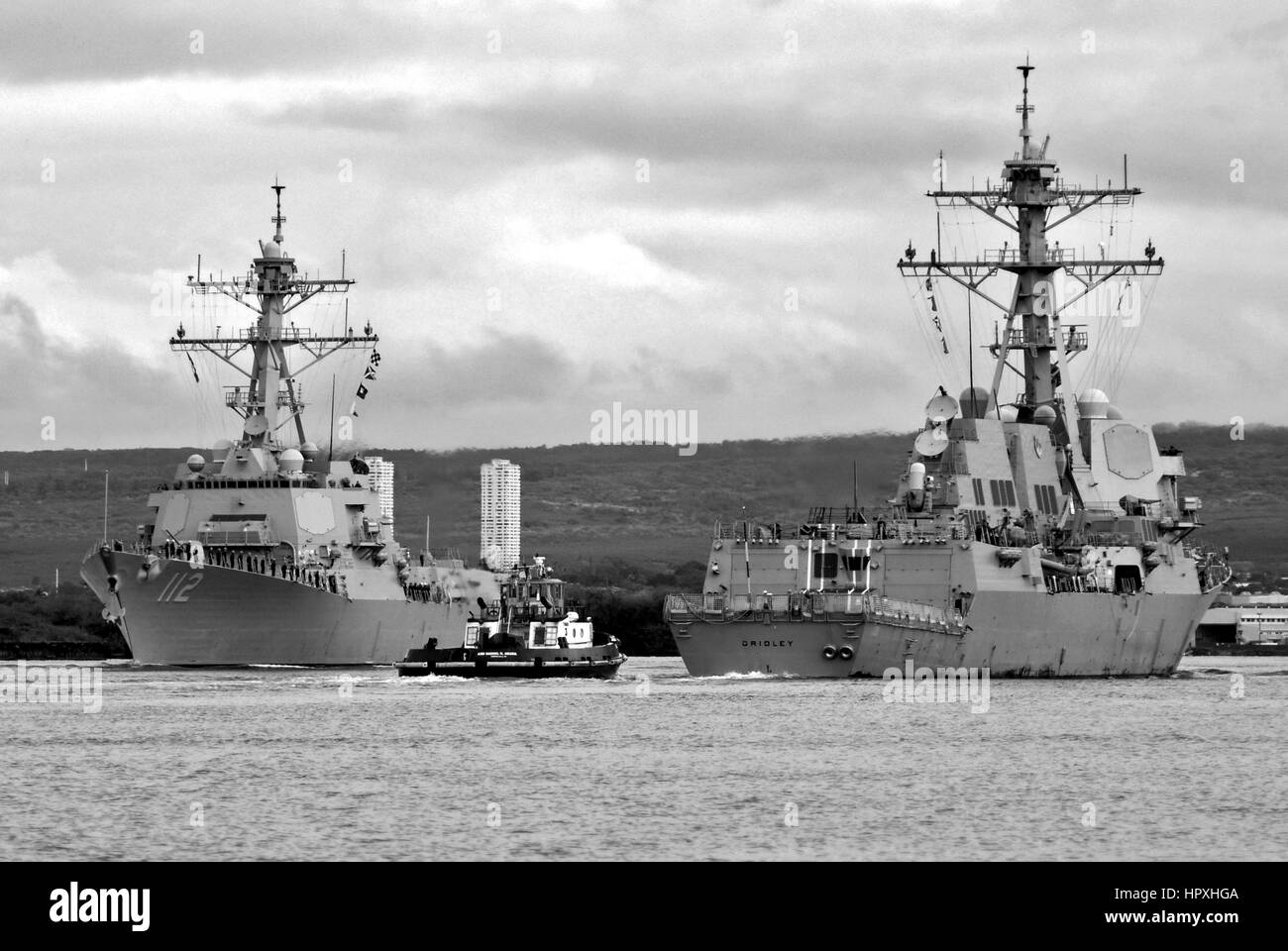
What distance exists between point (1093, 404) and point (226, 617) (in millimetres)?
27866

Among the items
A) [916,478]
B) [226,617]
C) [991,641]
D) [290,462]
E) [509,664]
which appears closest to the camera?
[991,641]

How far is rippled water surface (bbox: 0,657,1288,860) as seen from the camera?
31.3 meters

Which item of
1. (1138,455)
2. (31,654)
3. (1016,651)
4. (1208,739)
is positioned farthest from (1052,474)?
(31,654)

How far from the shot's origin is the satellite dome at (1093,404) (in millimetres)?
74438

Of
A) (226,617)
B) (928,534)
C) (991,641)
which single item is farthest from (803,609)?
(226,617)

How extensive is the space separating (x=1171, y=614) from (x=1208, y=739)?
27.5 metres

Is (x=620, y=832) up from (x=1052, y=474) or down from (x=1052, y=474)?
down

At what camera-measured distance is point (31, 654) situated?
376 ft

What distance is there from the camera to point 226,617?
7825 cm

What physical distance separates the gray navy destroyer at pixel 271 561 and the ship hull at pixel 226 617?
0.15ft

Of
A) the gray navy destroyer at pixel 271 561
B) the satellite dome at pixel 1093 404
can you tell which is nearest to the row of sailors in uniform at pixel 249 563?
the gray navy destroyer at pixel 271 561

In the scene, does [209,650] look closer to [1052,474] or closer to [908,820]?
[1052,474]

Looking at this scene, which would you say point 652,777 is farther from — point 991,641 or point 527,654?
point 527,654

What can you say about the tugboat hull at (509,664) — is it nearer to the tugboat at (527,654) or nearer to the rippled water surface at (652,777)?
the tugboat at (527,654)
